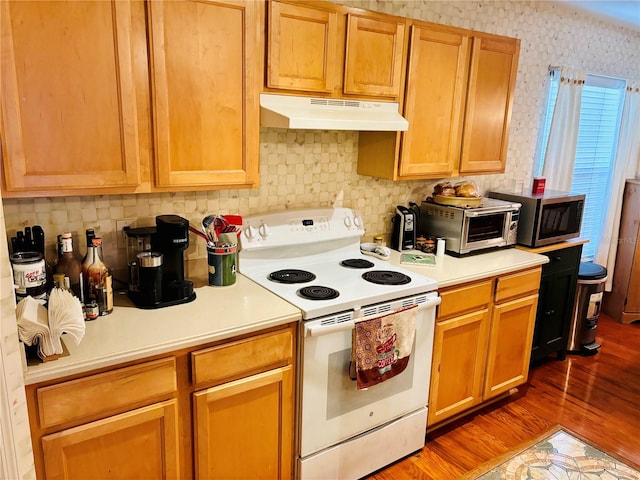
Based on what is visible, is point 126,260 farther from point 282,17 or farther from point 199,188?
point 282,17

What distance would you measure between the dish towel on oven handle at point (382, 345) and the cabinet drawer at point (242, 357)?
300 millimetres

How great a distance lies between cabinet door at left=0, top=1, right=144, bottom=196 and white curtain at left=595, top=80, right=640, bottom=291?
4009mm

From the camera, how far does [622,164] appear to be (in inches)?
162

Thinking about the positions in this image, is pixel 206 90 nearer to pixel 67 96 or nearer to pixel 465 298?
pixel 67 96

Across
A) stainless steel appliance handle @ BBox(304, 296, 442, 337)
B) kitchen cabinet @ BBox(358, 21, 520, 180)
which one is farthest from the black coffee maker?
kitchen cabinet @ BBox(358, 21, 520, 180)

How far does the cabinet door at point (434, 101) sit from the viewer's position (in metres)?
2.39

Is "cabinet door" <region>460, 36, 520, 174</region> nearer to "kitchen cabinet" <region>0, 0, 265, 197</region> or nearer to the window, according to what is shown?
"kitchen cabinet" <region>0, 0, 265, 197</region>

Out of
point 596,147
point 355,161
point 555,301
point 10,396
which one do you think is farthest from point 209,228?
point 596,147

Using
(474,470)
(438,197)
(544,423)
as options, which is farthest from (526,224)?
(474,470)

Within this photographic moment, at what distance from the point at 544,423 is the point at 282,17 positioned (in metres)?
2.55

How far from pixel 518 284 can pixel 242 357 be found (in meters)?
1.68

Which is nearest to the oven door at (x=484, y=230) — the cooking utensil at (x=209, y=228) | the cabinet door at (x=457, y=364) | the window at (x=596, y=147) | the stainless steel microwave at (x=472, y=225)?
the stainless steel microwave at (x=472, y=225)

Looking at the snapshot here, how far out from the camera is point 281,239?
7.77 ft

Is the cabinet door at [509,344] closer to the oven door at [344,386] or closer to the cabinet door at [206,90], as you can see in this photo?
the oven door at [344,386]
